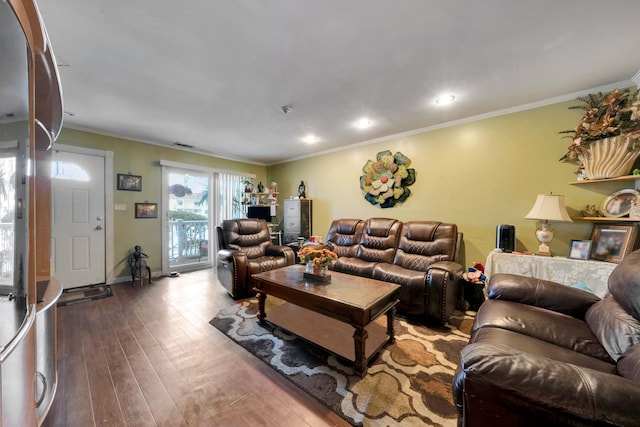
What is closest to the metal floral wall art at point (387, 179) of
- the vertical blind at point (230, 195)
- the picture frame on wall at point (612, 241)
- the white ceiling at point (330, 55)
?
the white ceiling at point (330, 55)

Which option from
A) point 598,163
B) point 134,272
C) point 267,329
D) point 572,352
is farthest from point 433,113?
point 134,272

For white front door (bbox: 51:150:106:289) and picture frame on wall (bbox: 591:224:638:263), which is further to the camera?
white front door (bbox: 51:150:106:289)

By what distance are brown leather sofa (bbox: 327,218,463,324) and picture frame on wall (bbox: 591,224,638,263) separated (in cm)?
111

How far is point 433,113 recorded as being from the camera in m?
2.85

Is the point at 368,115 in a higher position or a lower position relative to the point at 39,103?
higher

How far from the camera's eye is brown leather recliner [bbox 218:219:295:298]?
2.95 metres

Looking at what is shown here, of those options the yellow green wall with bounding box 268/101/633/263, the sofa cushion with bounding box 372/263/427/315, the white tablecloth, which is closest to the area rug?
the sofa cushion with bounding box 372/263/427/315

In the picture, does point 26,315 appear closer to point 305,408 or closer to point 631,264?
point 305,408

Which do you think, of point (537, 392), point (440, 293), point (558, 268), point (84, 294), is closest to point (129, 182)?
point (84, 294)

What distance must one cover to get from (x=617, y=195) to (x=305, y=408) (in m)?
3.24

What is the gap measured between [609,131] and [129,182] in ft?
19.7

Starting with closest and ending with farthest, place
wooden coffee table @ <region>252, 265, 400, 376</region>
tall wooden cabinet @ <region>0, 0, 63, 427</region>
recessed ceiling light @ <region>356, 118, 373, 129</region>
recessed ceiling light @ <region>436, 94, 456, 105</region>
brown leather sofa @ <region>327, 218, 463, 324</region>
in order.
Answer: tall wooden cabinet @ <region>0, 0, 63, 427</region> < wooden coffee table @ <region>252, 265, 400, 376</region> < brown leather sofa @ <region>327, 218, 463, 324</region> < recessed ceiling light @ <region>436, 94, 456, 105</region> < recessed ceiling light @ <region>356, 118, 373, 129</region>

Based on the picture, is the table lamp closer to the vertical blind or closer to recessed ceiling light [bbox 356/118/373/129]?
recessed ceiling light [bbox 356/118/373/129]

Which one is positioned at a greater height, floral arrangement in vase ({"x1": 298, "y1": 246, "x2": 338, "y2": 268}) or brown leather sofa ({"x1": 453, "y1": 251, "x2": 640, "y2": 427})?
floral arrangement in vase ({"x1": 298, "y1": 246, "x2": 338, "y2": 268})
